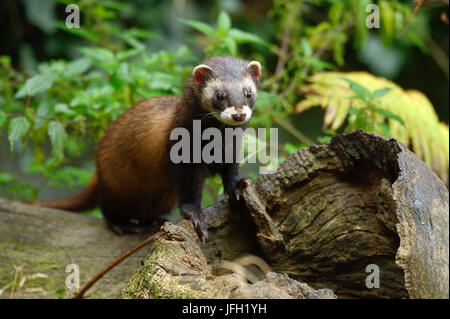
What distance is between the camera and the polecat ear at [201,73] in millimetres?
3902

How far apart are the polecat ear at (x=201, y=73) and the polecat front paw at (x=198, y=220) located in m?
0.94

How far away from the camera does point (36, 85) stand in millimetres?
4613

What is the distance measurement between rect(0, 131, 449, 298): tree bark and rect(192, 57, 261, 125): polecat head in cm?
54

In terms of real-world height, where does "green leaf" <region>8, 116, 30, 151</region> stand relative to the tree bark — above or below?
above

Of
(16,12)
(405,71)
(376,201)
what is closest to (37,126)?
(376,201)

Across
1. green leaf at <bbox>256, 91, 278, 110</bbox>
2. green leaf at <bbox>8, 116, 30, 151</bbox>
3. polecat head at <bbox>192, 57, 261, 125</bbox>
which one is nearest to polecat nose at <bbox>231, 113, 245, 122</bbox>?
polecat head at <bbox>192, 57, 261, 125</bbox>

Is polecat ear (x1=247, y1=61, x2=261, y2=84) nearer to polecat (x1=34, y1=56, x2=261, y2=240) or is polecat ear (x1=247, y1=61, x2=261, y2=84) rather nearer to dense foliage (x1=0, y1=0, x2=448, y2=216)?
polecat (x1=34, y1=56, x2=261, y2=240)

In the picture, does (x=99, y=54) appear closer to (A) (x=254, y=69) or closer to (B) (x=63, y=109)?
(B) (x=63, y=109)

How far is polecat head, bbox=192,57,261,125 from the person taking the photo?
12.1 ft

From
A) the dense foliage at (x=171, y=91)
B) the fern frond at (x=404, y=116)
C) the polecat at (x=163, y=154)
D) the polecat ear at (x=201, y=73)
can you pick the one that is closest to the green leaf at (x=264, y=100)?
the dense foliage at (x=171, y=91)

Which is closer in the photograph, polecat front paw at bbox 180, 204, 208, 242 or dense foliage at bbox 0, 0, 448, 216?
polecat front paw at bbox 180, 204, 208, 242

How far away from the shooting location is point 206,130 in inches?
157

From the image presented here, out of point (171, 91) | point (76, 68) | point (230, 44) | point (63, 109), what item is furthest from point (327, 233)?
point (76, 68)

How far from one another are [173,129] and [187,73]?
1329mm
